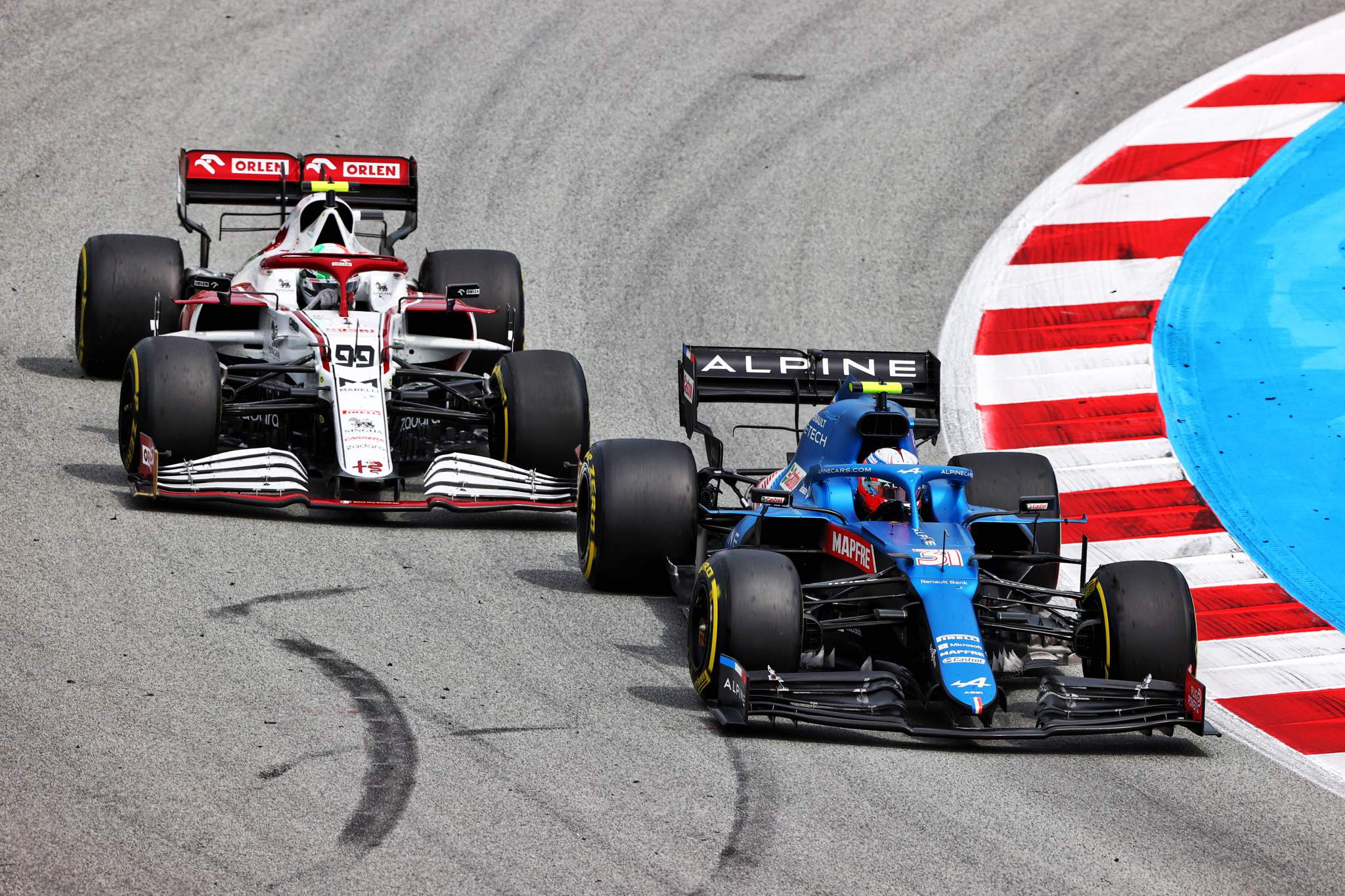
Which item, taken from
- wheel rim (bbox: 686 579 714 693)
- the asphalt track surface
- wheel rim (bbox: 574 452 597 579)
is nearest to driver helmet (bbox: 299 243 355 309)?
the asphalt track surface

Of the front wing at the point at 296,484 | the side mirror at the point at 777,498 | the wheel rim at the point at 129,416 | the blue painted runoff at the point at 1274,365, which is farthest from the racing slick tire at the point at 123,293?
the blue painted runoff at the point at 1274,365

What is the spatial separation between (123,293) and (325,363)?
9.98ft

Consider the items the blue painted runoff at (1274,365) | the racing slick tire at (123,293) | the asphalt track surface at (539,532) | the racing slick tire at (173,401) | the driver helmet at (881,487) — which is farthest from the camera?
the racing slick tire at (123,293)

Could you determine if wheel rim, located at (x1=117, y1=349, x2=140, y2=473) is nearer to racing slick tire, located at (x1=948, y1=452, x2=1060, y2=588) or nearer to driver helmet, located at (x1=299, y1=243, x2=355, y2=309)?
driver helmet, located at (x1=299, y1=243, x2=355, y2=309)

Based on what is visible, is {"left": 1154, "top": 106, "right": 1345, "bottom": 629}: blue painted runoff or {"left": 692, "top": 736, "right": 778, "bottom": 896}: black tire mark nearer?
{"left": 692, "top": 736, "right": 778, "bottom": 896}: black tire mark

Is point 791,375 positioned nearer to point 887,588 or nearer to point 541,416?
point 541,416

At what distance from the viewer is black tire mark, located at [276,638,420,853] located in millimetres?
6879

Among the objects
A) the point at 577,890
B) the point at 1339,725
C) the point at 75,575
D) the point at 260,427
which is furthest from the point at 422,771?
the point at 260,427

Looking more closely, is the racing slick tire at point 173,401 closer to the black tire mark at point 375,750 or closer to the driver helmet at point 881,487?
→ the black tire mark at point 375,750

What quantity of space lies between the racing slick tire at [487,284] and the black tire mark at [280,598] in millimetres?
4799

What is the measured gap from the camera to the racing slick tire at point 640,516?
35.2ft

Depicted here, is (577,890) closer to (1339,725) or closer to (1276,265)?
(1339,725)

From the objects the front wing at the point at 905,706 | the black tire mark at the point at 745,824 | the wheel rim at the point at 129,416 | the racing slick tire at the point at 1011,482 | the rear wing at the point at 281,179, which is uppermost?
the rear wing at the point at 281,179

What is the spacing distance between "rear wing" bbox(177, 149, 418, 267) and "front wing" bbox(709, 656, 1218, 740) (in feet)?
25.8
